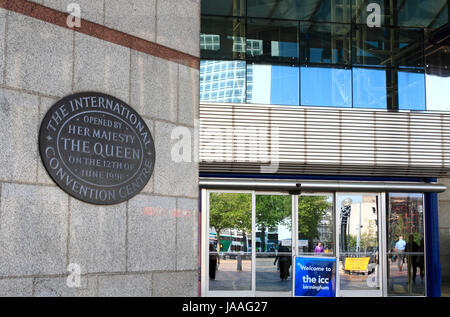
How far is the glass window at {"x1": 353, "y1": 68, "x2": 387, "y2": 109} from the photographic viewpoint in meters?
16.1

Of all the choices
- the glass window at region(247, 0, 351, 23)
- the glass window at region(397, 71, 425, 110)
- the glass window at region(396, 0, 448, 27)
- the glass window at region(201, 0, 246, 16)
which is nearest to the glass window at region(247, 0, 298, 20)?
the glass window at region(247, 0, 351, 23)

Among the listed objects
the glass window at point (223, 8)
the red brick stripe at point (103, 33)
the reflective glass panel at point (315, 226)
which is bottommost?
the reflective glass panel at point (315, 226)

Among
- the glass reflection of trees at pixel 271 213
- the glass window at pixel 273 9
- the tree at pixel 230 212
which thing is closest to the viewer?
the tree at pixel 230 212

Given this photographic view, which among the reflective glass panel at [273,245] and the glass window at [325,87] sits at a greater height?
the glass window at [325,87]

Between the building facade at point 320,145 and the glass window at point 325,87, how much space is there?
3 cm

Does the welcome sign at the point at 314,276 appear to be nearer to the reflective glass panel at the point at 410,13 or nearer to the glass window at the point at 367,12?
the glass window at the point at 367,12

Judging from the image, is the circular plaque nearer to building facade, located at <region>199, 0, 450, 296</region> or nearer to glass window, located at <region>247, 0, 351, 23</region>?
building facade, located at <region>199, 0, 450, 296</region>

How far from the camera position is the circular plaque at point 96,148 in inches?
208

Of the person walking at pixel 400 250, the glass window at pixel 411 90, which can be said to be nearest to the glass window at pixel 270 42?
the glass window at pixel 411 90

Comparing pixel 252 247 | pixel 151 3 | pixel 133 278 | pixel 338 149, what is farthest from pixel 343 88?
pixel 133 278

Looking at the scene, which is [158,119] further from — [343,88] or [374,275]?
[374,275]

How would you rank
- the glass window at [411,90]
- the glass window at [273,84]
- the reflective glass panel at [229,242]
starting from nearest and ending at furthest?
1. the reflective glass panel at [229,242]
2. the glass window at [273,84]
3. the glass window at [411,90]

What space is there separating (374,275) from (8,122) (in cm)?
1332

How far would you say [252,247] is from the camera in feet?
51.3
